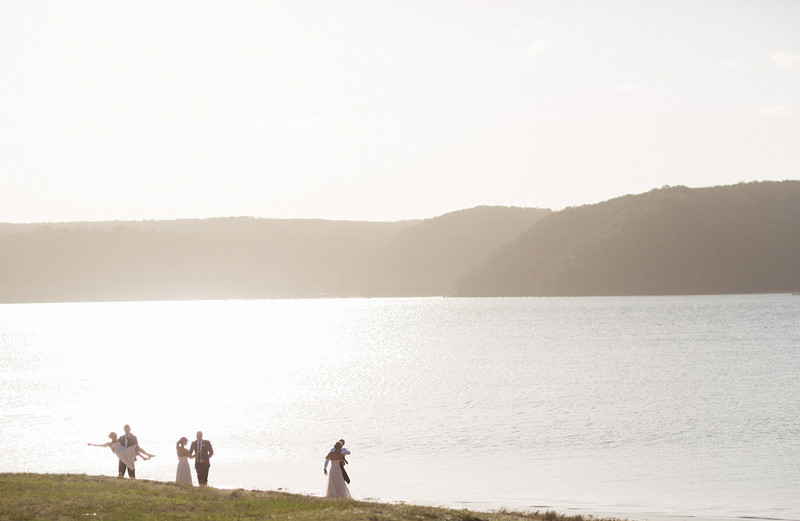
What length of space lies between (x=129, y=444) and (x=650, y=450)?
19.5 m

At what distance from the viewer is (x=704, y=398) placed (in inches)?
2036

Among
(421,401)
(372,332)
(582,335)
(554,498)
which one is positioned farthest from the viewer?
(372,332)

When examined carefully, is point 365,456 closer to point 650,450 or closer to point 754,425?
point 650,450

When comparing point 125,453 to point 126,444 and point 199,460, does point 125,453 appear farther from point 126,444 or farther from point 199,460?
point 199,460

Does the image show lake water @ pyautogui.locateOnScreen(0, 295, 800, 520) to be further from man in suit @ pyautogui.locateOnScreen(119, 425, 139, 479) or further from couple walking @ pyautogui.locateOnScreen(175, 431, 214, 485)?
man in suit @ pyautogui.locateOnScreen(119, 425, 139, 479)

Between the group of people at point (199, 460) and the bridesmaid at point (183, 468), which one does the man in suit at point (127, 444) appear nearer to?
the group of people at point (199, 460)

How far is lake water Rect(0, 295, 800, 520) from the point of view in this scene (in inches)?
1110

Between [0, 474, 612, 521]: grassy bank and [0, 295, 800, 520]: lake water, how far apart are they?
5910 mm

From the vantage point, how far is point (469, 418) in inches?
1791

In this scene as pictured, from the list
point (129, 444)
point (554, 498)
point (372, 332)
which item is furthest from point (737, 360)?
point (372, 332)

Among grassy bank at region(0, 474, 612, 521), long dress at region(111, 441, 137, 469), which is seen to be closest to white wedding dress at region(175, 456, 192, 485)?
long dress at region(111, 441, 137, 469)

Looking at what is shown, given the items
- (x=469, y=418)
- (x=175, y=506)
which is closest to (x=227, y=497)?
(x=175, y=506)

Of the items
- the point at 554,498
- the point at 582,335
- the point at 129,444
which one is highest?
the point at 582,335

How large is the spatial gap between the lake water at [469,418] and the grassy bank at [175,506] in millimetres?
5910
